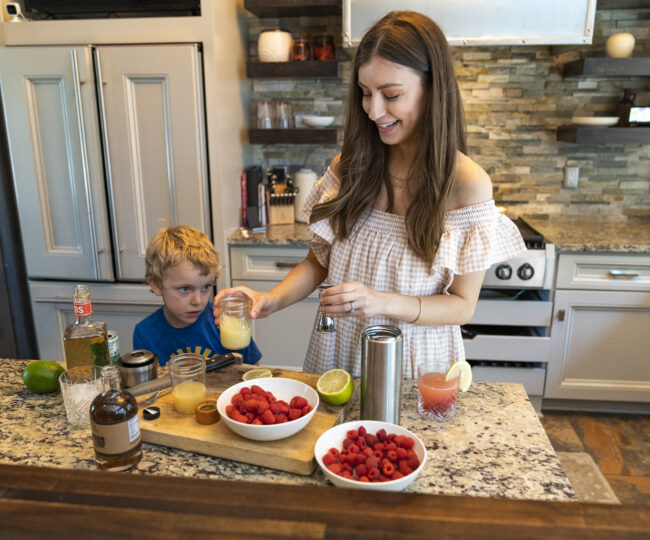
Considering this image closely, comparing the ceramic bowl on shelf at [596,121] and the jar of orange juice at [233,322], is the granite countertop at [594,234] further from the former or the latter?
the jar of orange juice at [233,322]

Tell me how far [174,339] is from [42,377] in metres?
0.44

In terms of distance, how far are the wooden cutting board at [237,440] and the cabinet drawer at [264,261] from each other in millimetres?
1638

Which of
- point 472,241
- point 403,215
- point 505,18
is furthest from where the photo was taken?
point 505,18

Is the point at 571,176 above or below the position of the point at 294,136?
below

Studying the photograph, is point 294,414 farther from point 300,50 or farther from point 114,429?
point 300,50

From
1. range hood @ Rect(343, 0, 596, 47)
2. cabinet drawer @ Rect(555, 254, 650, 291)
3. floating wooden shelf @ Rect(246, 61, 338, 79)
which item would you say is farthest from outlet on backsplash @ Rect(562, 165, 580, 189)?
floating wooden shelf @ Rect(246, 61, 338, 79)

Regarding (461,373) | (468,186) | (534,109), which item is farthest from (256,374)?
(534,109)

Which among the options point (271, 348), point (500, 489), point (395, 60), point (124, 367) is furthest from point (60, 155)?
point (500, 489)

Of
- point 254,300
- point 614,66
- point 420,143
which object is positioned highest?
point 614,66

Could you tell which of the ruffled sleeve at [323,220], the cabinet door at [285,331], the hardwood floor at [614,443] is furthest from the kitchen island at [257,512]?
the cabinet door at [285,331]

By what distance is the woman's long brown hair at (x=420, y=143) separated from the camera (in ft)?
4.32

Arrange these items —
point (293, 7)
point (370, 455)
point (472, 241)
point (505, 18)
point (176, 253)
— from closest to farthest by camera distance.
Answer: point (370, 455) < point (472, 241) < point (176, 253) < point (505, 18) < point (293, 7)

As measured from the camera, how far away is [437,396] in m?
1.17

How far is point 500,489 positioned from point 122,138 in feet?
7.65
